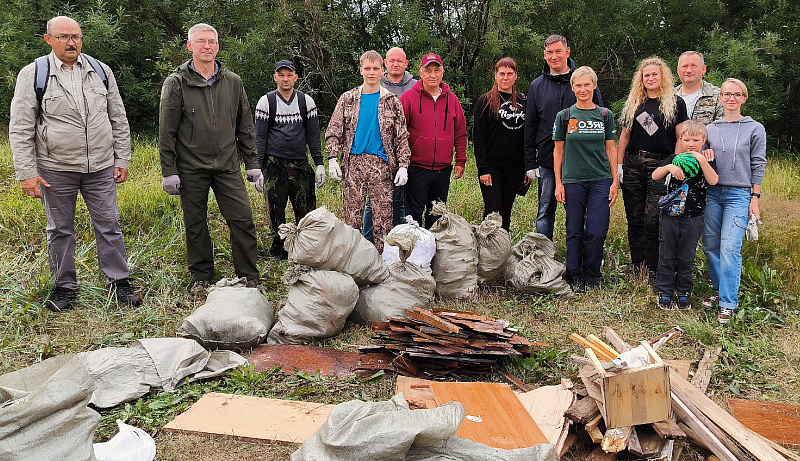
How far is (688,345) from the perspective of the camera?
3920mm

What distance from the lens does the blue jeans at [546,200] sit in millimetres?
5020

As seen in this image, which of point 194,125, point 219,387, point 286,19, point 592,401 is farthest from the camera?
point 286,19

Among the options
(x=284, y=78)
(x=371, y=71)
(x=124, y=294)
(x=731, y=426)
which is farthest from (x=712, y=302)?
(x=124, y=294)

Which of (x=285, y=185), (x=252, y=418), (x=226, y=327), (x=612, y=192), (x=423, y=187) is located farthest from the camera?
(x=285, y=185)

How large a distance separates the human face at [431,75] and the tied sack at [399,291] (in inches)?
57.2

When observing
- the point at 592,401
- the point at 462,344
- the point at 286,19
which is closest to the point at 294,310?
the point at 462,344

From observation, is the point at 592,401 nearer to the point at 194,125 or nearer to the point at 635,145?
the point at 635,145

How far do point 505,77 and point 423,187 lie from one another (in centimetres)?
120

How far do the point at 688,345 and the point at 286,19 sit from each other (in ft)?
24.9

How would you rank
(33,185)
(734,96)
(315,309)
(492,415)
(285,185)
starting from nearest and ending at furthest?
(492,415), (315,309), (33,185), (734,96), (285,185)

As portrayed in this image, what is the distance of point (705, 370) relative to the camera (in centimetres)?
347

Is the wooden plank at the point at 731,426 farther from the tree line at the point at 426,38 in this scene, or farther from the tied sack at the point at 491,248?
the tree line at the point at 426,38

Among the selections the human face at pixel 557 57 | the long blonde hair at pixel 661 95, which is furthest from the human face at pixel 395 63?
the long blonde hair at pixel 661 95

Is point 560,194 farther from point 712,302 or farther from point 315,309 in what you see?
point 315,309
